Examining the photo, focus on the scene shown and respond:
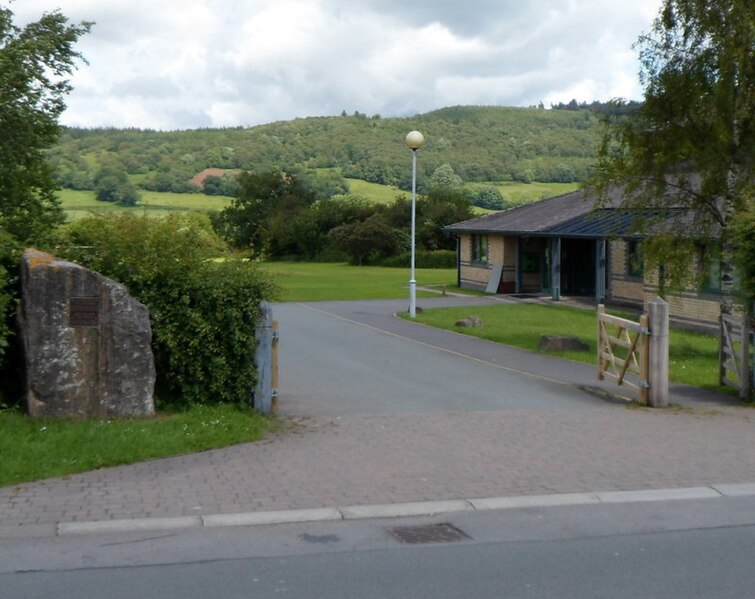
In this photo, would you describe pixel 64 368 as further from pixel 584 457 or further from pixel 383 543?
pixel 584 457

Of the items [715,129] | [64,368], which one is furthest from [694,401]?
[64,368]

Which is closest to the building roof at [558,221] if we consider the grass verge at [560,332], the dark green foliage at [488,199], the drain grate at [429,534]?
the grass verge at [560,332]

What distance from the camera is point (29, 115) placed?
15.8 m

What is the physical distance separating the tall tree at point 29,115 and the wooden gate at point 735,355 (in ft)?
34.3

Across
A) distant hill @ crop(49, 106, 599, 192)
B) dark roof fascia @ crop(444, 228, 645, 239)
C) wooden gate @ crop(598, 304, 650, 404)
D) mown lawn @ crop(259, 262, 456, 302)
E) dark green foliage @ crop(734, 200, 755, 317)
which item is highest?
distant hill @ crop(49, 106, 599, 192)

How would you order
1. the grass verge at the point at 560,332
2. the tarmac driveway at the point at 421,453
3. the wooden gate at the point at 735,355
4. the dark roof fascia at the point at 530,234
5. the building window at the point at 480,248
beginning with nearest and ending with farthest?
the tarmac driveway at the point at 421,453, the wooden gate at the point at 735,355, the grass verge at the point at 560,332, the dark roof fascia at the point at 530,234, the building window at the point at 480,248

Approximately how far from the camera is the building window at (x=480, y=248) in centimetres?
4319

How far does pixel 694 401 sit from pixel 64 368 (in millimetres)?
8690

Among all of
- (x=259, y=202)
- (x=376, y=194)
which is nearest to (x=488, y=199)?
(x=376, y=194)

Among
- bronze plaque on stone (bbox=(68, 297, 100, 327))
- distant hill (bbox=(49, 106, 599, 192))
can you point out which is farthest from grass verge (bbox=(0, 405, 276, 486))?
distant hill (bbox=(49, 106, 599, 192))

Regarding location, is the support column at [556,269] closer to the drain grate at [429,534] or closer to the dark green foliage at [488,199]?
the drain grate at [429,534]

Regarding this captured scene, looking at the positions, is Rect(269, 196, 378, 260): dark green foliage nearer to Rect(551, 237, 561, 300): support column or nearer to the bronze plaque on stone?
Rect(551, 237, 561, 300): support column

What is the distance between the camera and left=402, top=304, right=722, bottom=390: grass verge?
18.2m

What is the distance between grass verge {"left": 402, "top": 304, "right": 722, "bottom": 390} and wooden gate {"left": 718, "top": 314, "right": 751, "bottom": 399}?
0.33 meters
